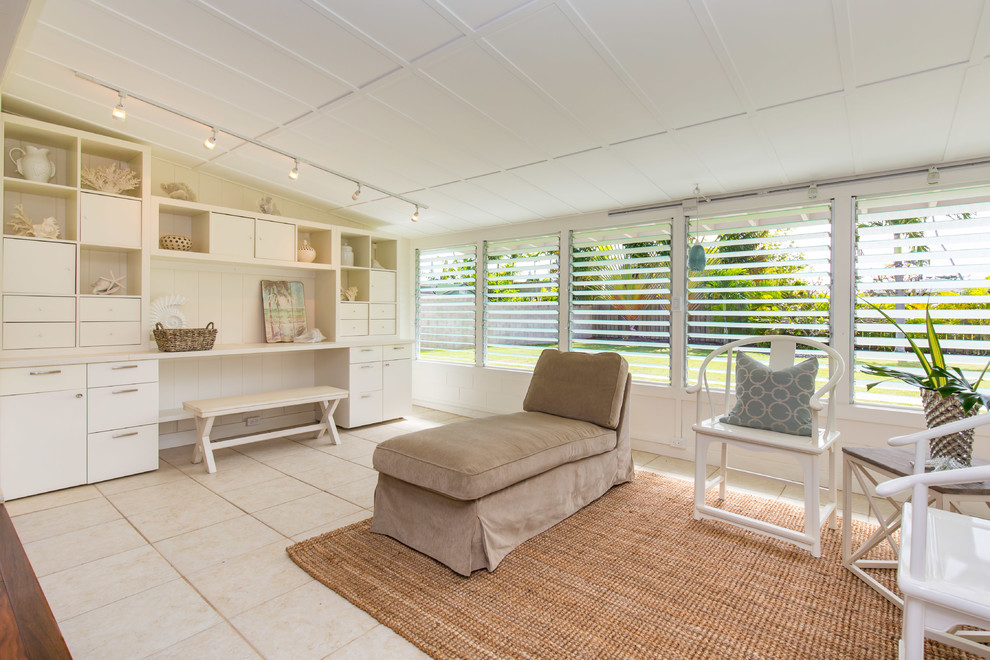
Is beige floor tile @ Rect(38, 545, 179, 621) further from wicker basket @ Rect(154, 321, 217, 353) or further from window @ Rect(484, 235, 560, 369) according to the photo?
window @ Rect(484, 235, 560, 369)

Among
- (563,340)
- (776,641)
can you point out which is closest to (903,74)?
(776,641)

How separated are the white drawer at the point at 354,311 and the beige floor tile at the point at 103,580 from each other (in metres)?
2.99

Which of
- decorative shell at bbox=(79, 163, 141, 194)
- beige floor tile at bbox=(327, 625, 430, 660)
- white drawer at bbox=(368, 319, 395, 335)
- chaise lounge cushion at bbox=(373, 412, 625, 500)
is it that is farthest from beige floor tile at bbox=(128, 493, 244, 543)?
white drawer at bbox=(368, 319, 395, 335)

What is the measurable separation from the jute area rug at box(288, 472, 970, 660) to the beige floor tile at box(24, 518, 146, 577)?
0.96 meters

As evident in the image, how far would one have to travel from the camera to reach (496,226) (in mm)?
5375

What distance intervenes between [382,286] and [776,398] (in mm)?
4141

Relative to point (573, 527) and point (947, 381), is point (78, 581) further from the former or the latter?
point (947, 381)

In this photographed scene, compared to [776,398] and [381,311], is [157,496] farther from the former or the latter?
[776,398]

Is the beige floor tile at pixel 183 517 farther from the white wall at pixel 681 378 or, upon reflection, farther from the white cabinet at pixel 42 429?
the white wall at pixel 681 378

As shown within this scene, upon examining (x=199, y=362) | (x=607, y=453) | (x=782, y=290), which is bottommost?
(x=607, y=453)

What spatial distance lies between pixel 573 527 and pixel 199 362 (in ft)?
12.1

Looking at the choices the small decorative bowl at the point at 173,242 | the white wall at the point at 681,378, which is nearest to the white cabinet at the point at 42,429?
the small decorative bowl at the point at 173,242

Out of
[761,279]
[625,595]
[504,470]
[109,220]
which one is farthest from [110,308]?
[761,279]

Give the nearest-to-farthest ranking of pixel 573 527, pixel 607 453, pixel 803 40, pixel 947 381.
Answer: pixel 803 40
pixel 947 381
pixel 573 527
pixel 607 453
